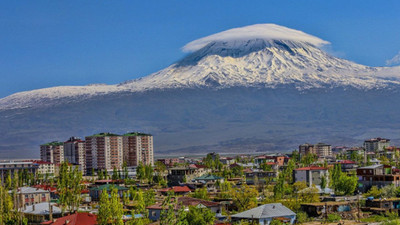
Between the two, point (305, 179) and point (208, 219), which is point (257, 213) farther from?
point (305, 179)

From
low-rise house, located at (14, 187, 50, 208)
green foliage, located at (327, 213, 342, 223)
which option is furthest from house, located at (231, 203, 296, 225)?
low-rise house, located at (14, 187, 50, 208)

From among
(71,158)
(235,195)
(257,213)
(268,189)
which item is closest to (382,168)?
(268,189)

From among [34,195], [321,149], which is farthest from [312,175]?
[321,149]

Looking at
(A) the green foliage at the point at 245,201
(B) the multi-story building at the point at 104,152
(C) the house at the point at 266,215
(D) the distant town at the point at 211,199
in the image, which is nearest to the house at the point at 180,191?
(D) the distant town at the point at 211,199

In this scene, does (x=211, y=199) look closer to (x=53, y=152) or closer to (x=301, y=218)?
(x=301, y=218)

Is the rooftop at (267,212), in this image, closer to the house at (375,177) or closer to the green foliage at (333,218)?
the green foliage at (333,218)

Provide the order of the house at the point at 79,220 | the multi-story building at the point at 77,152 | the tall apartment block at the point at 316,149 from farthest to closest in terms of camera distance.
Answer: the tall apartment block at the point at 316,149 → the multi-story building at the point at 77,152 → the house at the point at 79,220

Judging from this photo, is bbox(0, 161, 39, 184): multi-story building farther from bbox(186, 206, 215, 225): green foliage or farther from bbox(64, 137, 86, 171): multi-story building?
bbox(186, 206, 215, 225): green foliage
